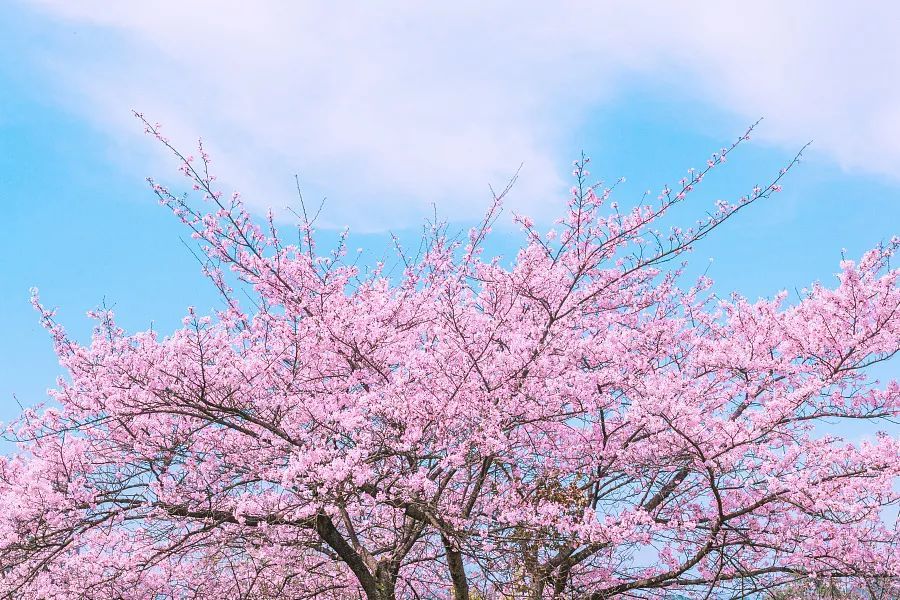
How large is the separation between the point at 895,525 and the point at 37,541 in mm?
9340

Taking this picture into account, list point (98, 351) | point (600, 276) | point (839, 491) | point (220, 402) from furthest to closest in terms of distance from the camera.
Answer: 1. point (600, 276)
2. point (98, 351)
3. point (220, 402)
4. point (839, 491)

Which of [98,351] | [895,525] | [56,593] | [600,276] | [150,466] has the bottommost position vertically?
[895,525]

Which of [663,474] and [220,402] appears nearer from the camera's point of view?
[220,402]

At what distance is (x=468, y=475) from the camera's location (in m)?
8.44

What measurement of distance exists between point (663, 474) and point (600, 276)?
2.73 metres

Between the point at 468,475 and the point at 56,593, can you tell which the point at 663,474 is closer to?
the point at 468,475

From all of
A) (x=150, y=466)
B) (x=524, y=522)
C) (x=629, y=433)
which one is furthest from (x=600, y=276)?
(x=150, y=466)

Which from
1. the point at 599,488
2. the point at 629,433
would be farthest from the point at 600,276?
the point at 599,488

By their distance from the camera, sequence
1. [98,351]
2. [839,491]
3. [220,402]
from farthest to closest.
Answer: [98,351] → [220,402] → [839,491]

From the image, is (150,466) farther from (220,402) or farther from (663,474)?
(663,474)

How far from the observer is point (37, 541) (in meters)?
8.06

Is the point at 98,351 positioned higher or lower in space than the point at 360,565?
higher

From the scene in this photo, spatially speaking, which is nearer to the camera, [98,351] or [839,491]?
[839,491]

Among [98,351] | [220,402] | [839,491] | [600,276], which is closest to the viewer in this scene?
[839,491]
